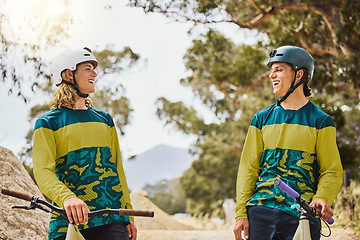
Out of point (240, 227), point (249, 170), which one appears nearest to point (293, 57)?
point (249, 170)

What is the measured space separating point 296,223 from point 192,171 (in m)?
30.3

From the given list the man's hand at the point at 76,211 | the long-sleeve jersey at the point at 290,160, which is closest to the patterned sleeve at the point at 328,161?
the long-sleeve jersey at the point at 290,160

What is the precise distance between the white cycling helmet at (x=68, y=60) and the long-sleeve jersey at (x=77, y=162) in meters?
0.27

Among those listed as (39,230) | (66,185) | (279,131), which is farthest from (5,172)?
(279,131)

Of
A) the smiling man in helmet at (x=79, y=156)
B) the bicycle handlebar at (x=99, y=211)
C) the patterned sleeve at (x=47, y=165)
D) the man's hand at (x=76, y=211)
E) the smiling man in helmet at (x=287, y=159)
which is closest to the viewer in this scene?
the bicycle handlebar at (x=99, y=211)

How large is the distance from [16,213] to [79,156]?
3.24 metres

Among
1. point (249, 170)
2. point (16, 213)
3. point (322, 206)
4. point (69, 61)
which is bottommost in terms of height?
point (16, 213)

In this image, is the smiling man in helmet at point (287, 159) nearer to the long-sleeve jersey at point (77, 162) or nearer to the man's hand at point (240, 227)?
the man's hand at point (240, 227)

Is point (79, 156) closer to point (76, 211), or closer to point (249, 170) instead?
point (76, 211)

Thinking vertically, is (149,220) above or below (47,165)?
below

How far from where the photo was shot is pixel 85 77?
339 cm

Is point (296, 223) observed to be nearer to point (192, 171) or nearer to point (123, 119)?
point (123, 119)

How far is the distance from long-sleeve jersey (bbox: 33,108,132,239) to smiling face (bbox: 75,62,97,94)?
161mm

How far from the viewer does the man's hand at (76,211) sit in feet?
9.05
